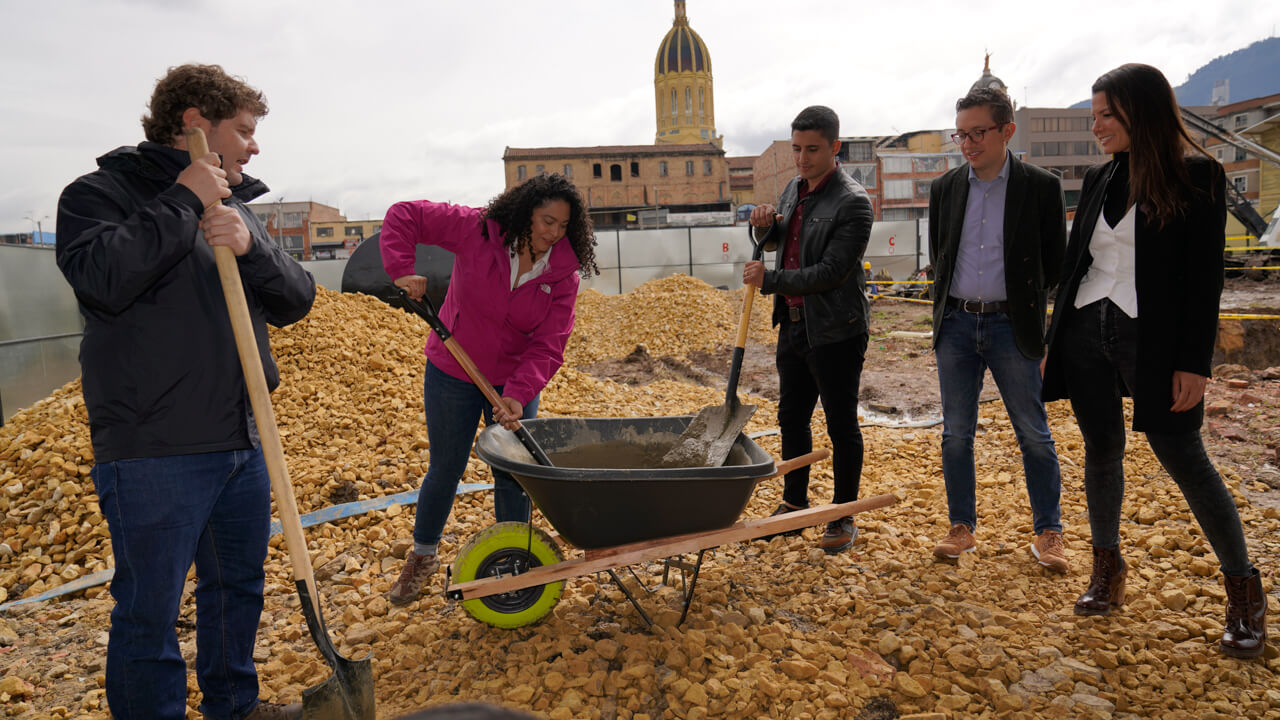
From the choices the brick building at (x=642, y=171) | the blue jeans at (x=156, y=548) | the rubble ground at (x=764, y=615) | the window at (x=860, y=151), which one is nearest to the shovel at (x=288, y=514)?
the blue jeans at (x=156, y=548)

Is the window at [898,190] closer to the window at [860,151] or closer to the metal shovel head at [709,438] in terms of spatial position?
the window at [860,151]

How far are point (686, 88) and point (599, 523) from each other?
271 feet

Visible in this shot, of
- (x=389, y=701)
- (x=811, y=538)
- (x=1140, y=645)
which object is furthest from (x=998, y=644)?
(x=389, y=701)

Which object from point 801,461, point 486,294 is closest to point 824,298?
point 801,461

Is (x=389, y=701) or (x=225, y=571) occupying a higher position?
(x=225, y=571)

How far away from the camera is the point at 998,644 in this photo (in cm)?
260

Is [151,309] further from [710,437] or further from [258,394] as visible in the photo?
[710,437]

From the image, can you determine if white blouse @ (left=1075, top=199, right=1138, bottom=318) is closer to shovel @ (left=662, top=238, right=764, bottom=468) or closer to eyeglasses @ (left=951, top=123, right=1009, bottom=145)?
eyeglasses @ (left=951, top=123, right=1009, bottom=145)

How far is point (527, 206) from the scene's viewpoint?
2.85m

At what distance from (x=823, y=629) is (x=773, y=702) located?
569 millimetres

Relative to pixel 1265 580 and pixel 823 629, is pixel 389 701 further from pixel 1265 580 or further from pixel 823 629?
pixel 1265 580

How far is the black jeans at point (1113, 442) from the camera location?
8.00ft

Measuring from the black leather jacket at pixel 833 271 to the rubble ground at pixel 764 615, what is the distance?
109 centimetres

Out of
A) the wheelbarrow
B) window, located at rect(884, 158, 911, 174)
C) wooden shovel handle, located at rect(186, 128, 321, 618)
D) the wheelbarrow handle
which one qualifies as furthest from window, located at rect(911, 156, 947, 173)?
wooden shovel handle, located at rect(186, 128, 321, 618)
